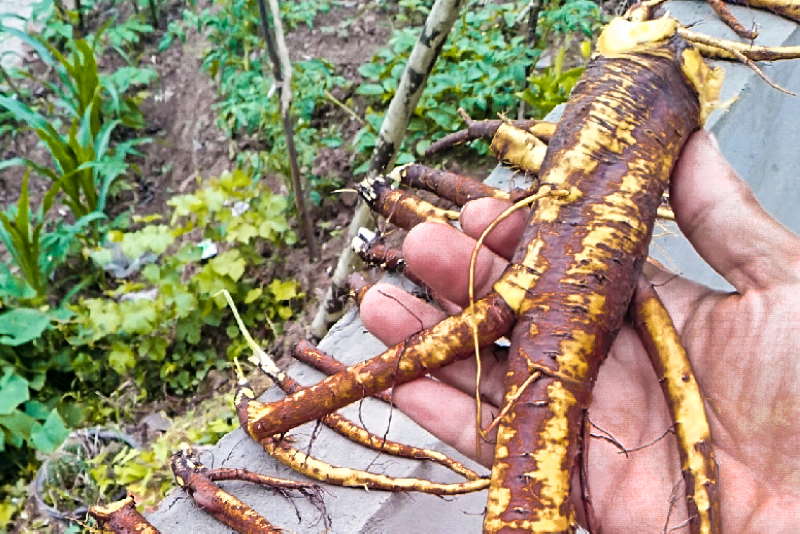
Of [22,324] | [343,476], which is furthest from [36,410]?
[343,476]

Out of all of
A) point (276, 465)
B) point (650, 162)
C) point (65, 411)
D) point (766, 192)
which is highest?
point (650, 162)

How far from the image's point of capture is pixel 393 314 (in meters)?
1.44

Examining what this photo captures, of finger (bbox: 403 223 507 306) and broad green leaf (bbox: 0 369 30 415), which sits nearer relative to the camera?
finger (bbox: 403 223 507 306)

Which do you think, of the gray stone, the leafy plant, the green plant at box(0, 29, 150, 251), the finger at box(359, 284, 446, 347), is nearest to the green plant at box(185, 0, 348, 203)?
the leafy plant

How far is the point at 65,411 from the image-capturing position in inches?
102

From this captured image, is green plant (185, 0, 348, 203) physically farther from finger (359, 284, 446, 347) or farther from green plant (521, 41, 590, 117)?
finger (359, 284, 446, 347)

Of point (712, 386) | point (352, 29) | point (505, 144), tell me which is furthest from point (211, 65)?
point (712, 386)

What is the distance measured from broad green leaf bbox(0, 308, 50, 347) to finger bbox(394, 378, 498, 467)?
179 cm

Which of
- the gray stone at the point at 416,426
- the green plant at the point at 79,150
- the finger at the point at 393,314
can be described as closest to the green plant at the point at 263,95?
the green plant at the point at 79,150

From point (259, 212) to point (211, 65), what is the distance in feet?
4.41

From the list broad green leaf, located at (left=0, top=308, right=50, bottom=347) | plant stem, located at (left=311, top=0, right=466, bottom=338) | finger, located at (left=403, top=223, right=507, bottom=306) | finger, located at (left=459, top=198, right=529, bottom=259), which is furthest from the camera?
broad green leaf, located at (left=0, top=308, right=50, bottom=347)

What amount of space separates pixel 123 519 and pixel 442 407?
92 centimetres

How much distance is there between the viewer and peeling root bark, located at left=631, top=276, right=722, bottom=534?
46.7 inches

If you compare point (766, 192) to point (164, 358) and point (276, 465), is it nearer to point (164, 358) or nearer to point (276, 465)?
point (276, 465)
